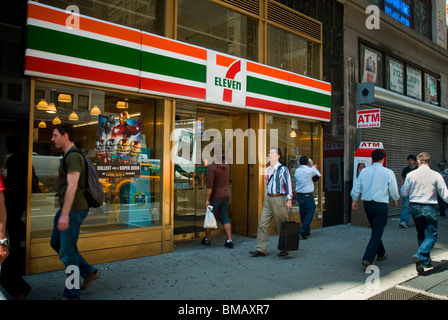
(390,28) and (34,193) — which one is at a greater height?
(390,28)

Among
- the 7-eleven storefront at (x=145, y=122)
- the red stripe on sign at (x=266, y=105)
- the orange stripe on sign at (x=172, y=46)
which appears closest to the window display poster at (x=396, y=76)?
the 7-eleven storefront at (x=145, y=122)

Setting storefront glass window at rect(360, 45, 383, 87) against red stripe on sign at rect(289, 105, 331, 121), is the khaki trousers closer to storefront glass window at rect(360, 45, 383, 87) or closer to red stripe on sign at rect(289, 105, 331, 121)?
red stripe on sign at rect(289, 105, 331, 121)

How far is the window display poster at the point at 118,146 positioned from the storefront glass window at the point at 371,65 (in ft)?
25.0

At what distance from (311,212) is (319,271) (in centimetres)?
260

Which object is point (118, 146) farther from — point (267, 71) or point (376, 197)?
point (376, 197)

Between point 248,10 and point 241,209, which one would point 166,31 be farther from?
point 241,209

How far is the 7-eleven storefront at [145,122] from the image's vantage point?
499 cm

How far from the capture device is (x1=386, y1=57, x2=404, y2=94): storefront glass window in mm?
11911

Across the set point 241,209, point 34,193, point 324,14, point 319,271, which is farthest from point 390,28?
point 34,193

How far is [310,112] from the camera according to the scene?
8.75 m

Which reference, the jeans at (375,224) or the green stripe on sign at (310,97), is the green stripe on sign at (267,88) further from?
the jeans at (375,224)

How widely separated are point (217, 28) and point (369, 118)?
461 centimetres

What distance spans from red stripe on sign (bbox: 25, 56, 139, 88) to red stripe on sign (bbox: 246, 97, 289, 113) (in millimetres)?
2622
